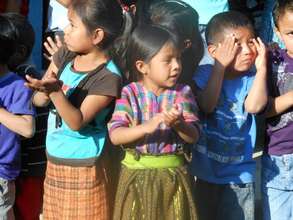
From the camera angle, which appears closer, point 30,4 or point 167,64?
point 167,64

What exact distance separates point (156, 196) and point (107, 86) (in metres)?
0.54

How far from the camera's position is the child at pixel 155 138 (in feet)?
Result: 9.86

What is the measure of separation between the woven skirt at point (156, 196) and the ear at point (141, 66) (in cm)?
44

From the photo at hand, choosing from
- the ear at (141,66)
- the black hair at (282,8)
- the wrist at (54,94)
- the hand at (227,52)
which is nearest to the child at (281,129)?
the black hair at (282,8)

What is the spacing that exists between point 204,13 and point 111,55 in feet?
2.87

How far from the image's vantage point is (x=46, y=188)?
3246 mm

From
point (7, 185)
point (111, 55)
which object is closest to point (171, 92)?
point (111, 55)

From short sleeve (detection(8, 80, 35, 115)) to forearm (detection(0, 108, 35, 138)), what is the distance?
0.10 ft

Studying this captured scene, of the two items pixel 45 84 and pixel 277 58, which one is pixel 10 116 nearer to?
pixel 45 84

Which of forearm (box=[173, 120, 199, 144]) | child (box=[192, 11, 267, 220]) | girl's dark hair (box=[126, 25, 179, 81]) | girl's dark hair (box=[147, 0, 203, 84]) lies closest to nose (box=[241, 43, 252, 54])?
child (box=[192, 11, 267, 220])

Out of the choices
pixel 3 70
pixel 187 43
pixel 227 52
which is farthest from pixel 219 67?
pixel 3 70

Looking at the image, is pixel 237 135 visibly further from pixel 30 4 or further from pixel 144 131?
pixel 30 4

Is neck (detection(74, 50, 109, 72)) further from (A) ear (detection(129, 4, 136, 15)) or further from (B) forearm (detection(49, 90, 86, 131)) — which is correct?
(A) ear (detection(129, 4, 136, 15))

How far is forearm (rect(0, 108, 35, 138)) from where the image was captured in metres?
3.20
